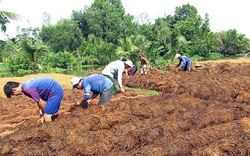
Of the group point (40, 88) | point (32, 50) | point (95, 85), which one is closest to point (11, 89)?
point (40, 88)

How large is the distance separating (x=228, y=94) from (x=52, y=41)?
137 ft

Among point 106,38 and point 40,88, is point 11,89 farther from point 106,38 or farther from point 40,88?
point 106,38

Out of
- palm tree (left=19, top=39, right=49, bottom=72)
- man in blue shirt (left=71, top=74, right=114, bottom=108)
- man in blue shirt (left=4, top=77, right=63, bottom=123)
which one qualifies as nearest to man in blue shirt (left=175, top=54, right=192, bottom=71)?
man in blue shirt (left=71, top=74, right=114, bottom=108)

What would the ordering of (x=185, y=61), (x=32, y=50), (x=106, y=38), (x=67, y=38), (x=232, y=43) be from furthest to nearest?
(x=106, y=38)
(x=232, y=43)
(x=67, y=38)
(x=32, y=50)
(x=185, y=61)

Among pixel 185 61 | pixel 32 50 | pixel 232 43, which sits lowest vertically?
pixel 185 61

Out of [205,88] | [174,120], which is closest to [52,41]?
[205,88]

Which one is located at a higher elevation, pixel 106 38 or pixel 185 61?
pixel 106 38

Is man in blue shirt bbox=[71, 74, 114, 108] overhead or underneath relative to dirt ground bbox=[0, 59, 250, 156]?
overhead

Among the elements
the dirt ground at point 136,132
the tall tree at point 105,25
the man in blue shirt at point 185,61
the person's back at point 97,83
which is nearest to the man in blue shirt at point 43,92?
the dirt ground at point 136,132

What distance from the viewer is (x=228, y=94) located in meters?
8.84

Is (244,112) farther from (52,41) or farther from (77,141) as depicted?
(52,41)

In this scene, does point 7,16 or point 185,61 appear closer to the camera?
point 7,16

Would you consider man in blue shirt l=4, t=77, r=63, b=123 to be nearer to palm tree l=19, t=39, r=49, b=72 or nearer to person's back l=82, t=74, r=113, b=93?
person's back l=82, t=74, r=113, b=93

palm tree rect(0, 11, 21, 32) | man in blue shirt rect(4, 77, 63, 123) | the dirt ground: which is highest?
palm tree rect(0, 11, 21, 32)
